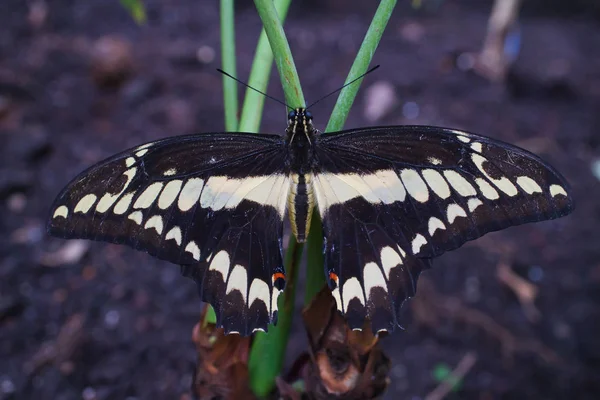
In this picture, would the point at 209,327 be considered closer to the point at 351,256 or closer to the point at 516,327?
the point at 351,256

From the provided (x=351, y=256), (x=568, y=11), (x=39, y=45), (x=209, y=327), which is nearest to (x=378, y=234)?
(x=351, y=256)

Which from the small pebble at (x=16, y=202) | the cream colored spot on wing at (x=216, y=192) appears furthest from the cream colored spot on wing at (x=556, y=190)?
the small pebble at (x=16, y=202)

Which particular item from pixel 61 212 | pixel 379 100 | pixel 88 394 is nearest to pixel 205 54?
pixel 379 100

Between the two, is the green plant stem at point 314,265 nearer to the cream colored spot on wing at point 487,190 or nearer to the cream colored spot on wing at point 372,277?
the cream colored spot on wing at point 372,277

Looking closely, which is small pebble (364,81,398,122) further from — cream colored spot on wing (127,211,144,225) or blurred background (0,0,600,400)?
cream colored spot on wing (127,211,144,225)

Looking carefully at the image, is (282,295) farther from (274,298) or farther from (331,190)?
(331,190)

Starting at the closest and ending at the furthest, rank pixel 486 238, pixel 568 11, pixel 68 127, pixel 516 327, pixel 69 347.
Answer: pixel 69 347 < pixel 516 327 < pixel 486 238 < pixel 68 127 < pixel 568 11

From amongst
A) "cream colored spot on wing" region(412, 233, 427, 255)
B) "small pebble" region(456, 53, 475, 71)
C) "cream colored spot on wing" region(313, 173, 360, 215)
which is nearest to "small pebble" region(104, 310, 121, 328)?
"cream colored spot on wing" region(313, 173, 360, 215)
